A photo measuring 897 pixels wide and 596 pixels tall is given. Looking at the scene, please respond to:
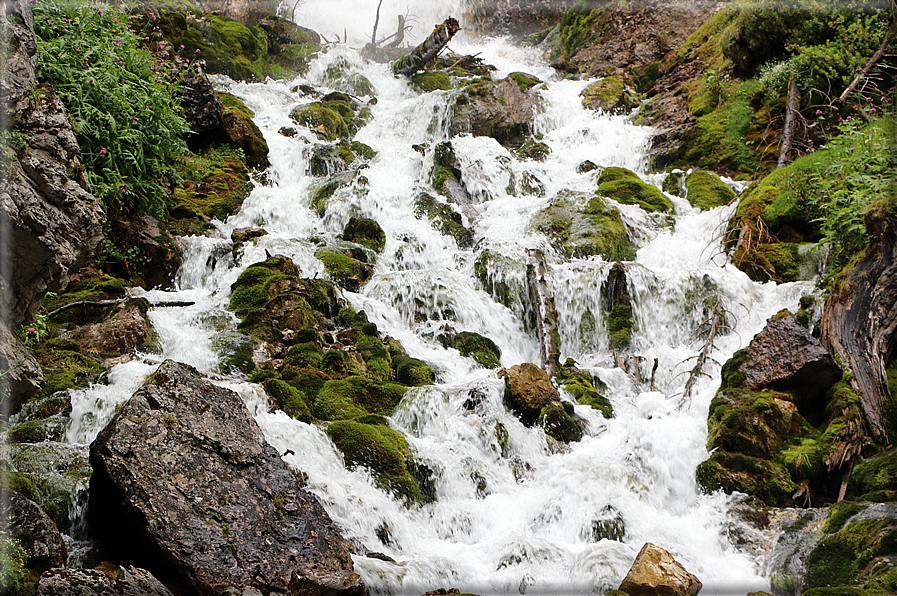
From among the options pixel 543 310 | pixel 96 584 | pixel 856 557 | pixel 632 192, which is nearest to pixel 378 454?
pixel 96 584

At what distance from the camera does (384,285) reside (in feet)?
34.3

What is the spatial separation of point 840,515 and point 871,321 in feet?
7.74

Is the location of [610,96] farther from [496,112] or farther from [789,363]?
[789,363]

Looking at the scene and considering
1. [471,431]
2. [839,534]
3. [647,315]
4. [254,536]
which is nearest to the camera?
[254,536]

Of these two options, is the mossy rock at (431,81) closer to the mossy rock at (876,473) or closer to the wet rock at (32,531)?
the mossy rock at (876,473)

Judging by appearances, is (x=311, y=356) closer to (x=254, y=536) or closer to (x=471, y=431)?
(x=471, y=431)

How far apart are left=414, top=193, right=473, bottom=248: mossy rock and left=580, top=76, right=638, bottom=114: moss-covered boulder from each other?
891cm

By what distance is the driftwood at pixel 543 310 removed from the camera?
30.7 feet

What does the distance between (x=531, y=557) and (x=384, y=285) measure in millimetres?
6190

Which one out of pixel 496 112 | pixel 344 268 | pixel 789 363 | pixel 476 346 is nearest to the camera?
pixel 789 363

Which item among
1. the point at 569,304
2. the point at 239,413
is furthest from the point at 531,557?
the point at 569,304

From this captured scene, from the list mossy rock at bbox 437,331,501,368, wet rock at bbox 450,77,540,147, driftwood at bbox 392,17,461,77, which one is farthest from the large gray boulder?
driftwood at bbox 392,17,461,77

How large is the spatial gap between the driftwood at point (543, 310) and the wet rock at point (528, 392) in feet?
4.15

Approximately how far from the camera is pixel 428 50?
22.0 m
